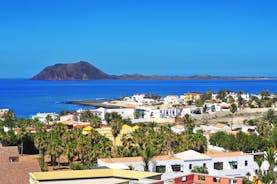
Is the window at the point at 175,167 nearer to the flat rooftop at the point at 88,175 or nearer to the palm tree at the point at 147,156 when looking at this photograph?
the palm tree at the point at 147,156

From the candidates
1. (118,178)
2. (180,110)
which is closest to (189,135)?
(118,178)

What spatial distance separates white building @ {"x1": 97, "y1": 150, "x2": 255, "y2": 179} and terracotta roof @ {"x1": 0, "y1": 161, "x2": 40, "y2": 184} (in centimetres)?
815

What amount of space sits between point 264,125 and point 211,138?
846cm

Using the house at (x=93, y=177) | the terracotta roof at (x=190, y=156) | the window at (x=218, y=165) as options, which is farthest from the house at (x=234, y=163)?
the house at (x=93, y=177)

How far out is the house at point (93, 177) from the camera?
24.7 metres

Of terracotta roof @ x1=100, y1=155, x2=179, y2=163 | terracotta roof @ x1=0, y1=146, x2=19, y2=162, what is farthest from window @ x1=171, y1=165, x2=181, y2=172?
terracotta roof @ x1=0, y1=146, x2=19, y2=162

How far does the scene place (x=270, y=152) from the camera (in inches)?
1161

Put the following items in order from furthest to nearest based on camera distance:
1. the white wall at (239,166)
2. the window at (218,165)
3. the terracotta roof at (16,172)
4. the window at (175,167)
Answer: the window at (218,165)
the white wall at (239,166)
the window at (175,167)
the terracotta roof at (16,172)

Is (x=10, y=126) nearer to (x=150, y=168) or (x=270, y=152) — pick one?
(x=150, y=168)

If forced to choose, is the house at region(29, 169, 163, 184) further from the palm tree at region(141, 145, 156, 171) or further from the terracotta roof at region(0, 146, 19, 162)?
the palm tree at region(141, 145, 156, 171)

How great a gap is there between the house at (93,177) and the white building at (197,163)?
10.3 meters

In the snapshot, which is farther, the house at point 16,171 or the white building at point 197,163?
the white building at point 197,163

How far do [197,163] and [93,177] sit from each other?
51.1 feet

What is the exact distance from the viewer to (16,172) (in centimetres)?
2828
